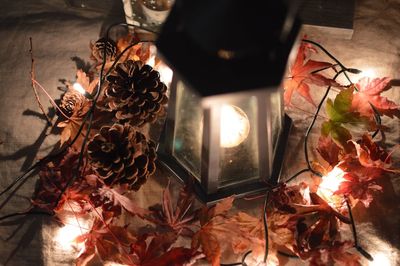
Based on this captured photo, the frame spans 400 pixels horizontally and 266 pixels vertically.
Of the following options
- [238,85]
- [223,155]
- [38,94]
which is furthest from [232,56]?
[38,94]

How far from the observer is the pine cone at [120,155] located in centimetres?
69

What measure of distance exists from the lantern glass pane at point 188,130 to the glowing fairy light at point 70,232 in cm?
22

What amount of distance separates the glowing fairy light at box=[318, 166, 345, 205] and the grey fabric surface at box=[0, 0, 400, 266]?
6 centimetres

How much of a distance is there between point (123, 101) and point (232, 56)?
0.40 m

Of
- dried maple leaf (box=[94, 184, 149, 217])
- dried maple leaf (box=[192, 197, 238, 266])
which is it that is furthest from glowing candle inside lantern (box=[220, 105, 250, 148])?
dried maple leaf (box=[94, 184, 149, 217])

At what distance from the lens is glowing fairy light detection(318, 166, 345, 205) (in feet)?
2.48

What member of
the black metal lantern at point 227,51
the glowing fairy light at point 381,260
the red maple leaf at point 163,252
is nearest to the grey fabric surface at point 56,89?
the glowing fairy light at point 381,260

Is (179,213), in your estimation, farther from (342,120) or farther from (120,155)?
(342,120)

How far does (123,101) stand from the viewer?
739mm

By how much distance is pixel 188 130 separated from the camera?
2.11 ft

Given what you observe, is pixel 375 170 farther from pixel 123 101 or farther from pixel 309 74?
pixel 123 101

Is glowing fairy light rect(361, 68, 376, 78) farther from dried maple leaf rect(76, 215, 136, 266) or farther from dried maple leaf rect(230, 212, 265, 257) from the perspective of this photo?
dried maple leaf rect(76, 215, 136, 266)

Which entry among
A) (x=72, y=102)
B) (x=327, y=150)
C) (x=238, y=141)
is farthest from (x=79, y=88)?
(x=327, y=150)

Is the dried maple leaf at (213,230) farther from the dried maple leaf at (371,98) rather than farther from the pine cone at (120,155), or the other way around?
the dried maple leaf at (371,98)
